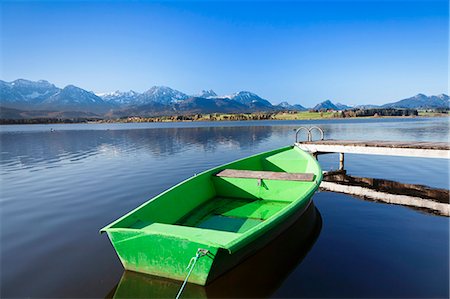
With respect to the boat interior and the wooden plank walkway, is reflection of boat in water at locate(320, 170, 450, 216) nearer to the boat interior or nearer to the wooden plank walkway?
the wooden plank walkway

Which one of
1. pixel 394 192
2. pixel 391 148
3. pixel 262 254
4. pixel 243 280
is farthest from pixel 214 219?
pixel 391 148

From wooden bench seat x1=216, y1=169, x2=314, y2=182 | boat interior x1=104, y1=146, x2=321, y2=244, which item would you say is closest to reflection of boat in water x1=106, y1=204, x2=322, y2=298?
boat interior x1=104, y1=146, x2=321, y2=244

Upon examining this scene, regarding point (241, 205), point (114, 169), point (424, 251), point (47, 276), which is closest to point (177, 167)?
point (114, 169)

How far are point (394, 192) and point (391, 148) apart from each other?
2872 millimetres

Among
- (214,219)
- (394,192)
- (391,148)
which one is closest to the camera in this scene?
(214,219)

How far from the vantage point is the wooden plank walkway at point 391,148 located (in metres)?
13.8

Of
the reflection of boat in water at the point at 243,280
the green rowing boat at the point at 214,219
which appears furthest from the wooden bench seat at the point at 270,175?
the reflection of boat in water at the point at 243,280

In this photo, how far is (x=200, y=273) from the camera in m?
5.27

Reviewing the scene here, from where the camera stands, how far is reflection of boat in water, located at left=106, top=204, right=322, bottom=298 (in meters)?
5.55

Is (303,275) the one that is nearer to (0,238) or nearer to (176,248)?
(176,248)

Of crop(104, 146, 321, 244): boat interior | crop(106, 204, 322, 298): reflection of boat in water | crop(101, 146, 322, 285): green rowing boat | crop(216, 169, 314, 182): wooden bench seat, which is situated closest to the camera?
crop(101, 146, 322, 285): green rowing boat

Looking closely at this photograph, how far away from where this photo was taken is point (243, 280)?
6023 millimetres

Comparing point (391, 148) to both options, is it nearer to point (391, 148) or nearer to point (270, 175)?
point (391, 148)

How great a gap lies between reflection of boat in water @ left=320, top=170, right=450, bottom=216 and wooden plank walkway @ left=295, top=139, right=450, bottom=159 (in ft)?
5.18
